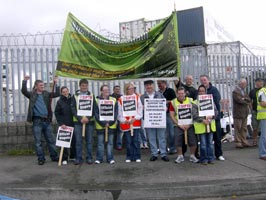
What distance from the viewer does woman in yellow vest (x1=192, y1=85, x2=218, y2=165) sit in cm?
908

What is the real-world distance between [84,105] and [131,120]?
43.5 inches

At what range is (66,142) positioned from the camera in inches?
361

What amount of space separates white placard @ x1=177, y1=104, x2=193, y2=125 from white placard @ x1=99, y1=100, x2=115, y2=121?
151 cm

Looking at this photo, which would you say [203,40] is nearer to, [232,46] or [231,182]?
[232,46]

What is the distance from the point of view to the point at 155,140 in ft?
31.3

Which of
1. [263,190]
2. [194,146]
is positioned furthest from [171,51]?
[263,190]

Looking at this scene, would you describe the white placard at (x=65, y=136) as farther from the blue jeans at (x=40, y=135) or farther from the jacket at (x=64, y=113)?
the blue jeans at (x=40, y=135)

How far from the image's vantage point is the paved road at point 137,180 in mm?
7320

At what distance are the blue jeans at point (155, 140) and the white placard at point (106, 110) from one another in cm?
97

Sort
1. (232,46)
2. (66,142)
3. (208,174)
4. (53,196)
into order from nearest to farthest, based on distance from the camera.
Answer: (53,196)
(208,174)
(66,142)
(232,46)

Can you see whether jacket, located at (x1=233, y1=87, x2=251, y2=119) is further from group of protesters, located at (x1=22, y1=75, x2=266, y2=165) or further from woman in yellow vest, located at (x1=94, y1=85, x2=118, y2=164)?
woman in yellow vest, located at (x1=94, y1=85, x2=118, y2=164)

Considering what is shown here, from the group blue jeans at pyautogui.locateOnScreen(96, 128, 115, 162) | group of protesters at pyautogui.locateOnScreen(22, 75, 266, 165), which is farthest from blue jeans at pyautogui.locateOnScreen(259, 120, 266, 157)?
blue jeans at pyautogui.locateOnScreen(96, 128, 115, 162)

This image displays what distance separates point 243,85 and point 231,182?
4.08 metres

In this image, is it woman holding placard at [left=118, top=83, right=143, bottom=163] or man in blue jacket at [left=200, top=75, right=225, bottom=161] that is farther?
man in blue jacket at [left=200, top=75, right=225, bottom=161]
